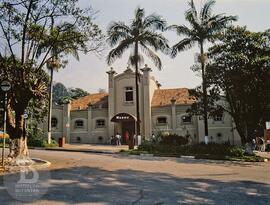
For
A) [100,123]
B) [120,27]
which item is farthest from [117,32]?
[100,123]

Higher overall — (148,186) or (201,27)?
(201,27)

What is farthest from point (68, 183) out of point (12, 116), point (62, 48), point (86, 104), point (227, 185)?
point (86, 104)

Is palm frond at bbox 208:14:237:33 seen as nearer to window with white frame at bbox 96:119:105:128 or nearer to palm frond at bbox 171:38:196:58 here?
palm frond at bbox 171:38:196:58

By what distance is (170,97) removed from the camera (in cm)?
3938

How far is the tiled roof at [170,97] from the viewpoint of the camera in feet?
124

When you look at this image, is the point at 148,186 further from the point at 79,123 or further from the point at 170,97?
the point at 79,123

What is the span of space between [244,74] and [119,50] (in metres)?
9.79

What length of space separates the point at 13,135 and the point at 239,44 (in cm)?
1557

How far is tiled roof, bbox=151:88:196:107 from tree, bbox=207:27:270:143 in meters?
13.4

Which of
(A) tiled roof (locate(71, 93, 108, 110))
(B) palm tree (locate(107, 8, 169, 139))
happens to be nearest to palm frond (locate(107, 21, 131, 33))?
(B) palm tree (locate(107, 8, 169, 139))

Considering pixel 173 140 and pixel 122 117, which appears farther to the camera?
pixel 122 117

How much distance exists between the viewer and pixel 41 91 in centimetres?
1633

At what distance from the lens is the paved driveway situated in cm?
867

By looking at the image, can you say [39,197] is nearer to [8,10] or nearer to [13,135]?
[13,135]
